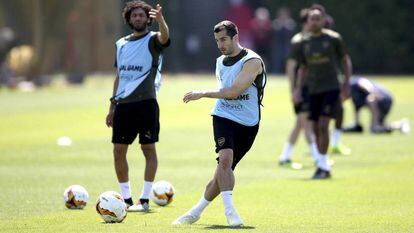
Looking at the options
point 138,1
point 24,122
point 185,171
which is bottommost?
point 24,122

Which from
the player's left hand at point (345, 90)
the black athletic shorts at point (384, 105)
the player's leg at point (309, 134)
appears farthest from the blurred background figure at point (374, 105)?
the player's left hand at point (345, 90)

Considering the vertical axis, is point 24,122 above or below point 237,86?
below

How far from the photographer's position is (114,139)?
13844mm

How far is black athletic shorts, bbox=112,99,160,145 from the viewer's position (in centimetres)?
1383

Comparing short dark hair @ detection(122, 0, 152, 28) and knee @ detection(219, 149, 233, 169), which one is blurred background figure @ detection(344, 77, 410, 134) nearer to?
short dark hair @ detection(122, 0, 152, 28)

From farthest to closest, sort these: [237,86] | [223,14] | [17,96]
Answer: [223,14]
[17,96]
[237,86]

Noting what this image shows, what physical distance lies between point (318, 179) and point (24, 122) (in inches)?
509

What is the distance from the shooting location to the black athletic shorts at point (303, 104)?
19.8m

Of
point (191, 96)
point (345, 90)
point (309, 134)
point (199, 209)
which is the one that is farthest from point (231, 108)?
point (309, 134)

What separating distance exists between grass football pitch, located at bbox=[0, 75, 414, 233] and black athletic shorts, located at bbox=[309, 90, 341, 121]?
1.01 meters

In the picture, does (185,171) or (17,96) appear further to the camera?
(17,96)

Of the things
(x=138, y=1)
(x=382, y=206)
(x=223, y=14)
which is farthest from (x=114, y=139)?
(x=223, y=14)

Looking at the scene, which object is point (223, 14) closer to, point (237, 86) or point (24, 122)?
point (24, 122)

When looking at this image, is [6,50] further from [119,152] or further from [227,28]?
[227,28]
